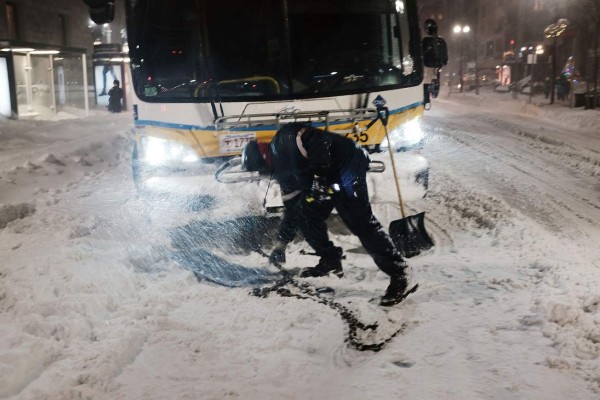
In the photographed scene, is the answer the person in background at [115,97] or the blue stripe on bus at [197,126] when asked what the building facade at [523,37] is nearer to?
the blue stripe on bus at [197,126]

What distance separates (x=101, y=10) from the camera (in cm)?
570

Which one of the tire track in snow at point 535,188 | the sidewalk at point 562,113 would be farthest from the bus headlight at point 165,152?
the sidewalk at point 562,113

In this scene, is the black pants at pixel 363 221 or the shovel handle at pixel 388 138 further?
the shovel handle at pixel 388 138

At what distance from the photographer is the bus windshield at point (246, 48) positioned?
222 inches

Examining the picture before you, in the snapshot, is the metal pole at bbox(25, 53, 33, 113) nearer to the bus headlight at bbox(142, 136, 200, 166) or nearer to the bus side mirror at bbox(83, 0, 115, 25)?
the bus side mirror at bbox(83, 0, 115, 25)

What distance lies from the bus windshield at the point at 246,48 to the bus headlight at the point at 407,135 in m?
0.60

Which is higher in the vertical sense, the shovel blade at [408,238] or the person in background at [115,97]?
the person in background at [115,97]

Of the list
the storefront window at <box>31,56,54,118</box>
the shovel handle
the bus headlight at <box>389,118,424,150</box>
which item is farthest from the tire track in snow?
the storefront window at <box>31,56,54,118</box>

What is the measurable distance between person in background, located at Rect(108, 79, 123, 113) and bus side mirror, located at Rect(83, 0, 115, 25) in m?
19.7

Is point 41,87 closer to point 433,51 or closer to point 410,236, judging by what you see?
point 433,51

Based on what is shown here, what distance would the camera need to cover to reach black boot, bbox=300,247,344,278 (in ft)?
16.4

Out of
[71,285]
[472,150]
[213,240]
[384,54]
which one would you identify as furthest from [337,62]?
[472,150]

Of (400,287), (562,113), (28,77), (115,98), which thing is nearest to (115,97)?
(115,98)

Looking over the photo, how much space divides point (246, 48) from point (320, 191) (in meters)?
1.87
